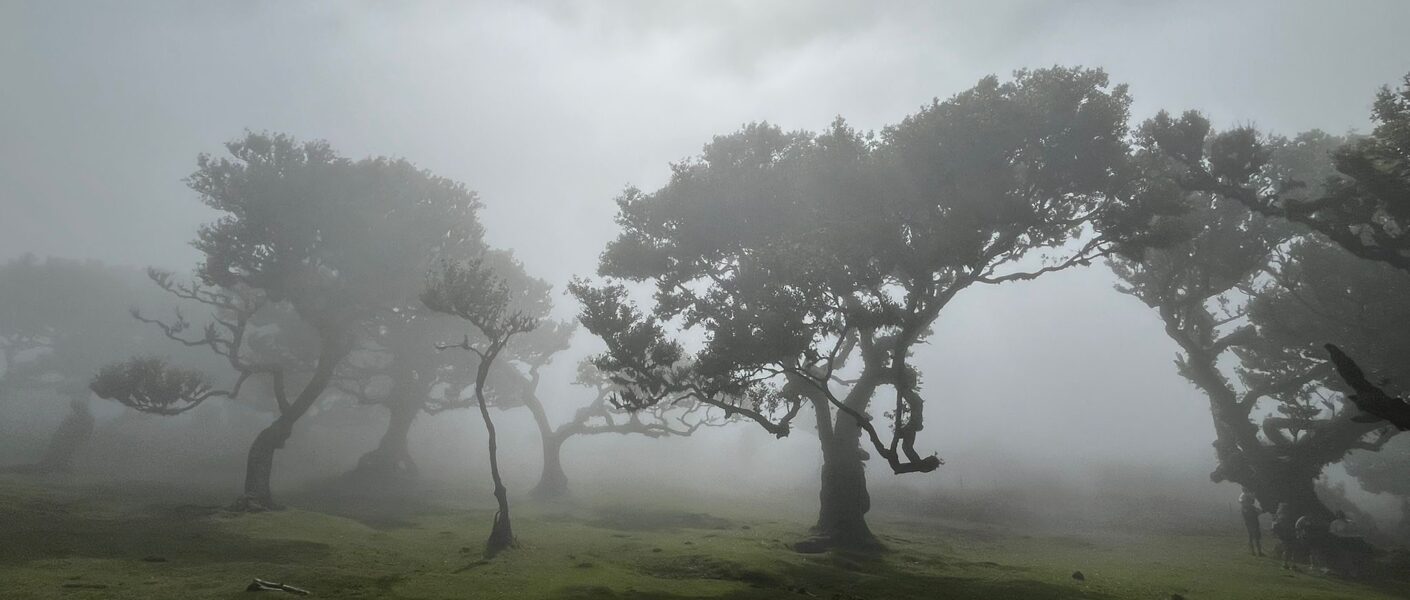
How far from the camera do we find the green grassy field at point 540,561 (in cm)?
1684

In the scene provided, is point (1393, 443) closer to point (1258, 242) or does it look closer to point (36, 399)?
Answer: point (1258, 242)

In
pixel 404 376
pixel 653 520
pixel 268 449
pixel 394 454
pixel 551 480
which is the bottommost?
pixel 653 520

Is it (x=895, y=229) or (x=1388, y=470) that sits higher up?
(x=895, y=229)

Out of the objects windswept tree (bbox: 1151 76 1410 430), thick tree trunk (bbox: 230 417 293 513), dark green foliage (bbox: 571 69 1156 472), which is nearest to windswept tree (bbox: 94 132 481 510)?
thick tree trunk (bbox: 230 417 293 513)

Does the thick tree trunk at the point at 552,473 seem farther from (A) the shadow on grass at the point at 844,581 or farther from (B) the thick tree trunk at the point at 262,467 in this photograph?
(A) the shadow on grass at the point at 844,581

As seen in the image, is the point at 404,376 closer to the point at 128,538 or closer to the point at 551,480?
Result: the point at 551,480

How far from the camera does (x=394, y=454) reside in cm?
5200

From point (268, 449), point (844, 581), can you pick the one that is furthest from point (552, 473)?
point (844, 581)

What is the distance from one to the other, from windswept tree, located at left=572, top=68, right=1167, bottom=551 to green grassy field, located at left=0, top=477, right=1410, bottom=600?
4.44m

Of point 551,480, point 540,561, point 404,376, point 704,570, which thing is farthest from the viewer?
point 404,376

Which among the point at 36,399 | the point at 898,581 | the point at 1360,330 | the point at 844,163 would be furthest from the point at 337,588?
the point at 36,399

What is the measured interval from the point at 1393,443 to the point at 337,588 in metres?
79.7

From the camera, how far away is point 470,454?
8625 centimetres

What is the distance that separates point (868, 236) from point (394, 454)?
4408 cm
